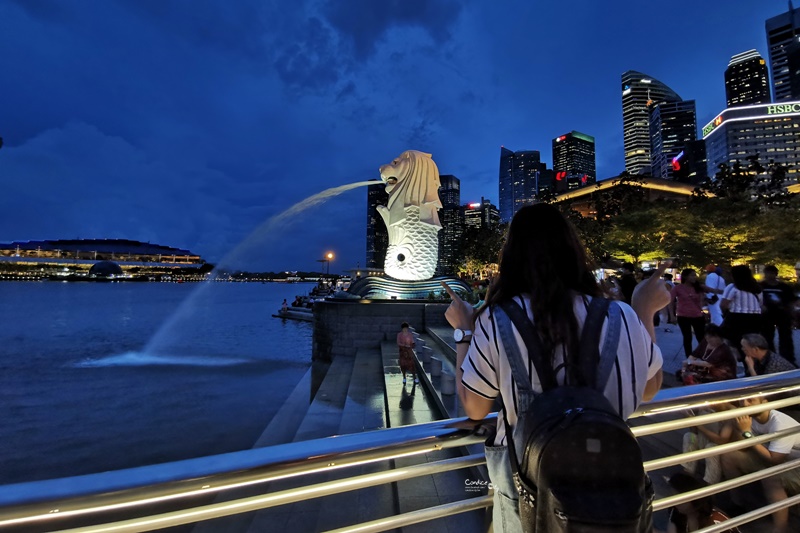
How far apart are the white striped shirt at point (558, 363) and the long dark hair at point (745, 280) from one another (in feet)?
17.6

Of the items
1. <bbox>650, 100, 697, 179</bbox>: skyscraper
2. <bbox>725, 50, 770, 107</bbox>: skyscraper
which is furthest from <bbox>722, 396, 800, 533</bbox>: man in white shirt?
<bbox>725, 50, 770, 107</bbox>: skyscraper

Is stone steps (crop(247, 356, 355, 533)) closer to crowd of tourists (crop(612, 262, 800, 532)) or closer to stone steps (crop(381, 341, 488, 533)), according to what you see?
stone steps (crop(381, 341, 488, 533))

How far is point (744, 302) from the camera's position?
200 inches

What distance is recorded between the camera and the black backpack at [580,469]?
818 millimetres

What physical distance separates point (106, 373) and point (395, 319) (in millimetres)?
9781

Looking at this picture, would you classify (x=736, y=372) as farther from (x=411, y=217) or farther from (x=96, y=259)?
(x=96, y=259)

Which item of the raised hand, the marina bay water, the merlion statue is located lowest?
the marina bay water

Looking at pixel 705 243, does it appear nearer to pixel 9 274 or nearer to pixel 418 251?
pixel 418 251

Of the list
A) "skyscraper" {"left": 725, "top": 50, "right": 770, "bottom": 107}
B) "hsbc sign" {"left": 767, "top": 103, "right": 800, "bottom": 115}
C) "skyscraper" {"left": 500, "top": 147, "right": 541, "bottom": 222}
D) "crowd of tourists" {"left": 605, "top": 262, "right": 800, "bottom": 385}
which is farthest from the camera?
"skyscraper" {"left": 500, "top": 147, "right": 541, "bottom": 222}

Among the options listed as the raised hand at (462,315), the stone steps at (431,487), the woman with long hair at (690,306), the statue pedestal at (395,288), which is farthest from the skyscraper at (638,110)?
the raised hand at (462,315)

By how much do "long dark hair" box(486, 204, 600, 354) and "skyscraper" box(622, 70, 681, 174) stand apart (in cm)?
15795

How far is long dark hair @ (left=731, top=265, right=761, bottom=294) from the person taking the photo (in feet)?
16.5

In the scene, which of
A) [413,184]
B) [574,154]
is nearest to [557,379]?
[413,184]

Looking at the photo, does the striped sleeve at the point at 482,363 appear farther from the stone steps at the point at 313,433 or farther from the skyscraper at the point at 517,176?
the skyscraper at the point at 517,176
